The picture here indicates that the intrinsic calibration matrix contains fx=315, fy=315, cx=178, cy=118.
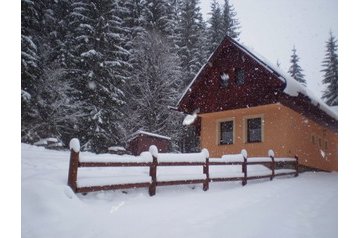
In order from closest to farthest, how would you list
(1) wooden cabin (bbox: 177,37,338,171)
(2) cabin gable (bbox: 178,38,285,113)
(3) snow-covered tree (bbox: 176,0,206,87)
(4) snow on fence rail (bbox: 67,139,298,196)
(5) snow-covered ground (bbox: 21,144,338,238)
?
1. (5) snow-covered ground (bbox: 21,144,338,238)
2. (4) snow on fence rail (bbox: 67,139,298,196)
3. (3) snow-covered tree (bbox: 176,0,206,87)
4. (1) wooden cabin (bbox: 177,37,338,171)
5. (2) cabin gable (bbox: 178,38,285,113)

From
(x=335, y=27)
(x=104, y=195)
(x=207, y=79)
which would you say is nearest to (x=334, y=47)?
(x=335, y=27)

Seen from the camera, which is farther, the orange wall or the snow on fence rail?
the orange wall

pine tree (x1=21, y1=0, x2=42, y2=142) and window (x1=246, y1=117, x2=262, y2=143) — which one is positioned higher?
pine tree (x1=21, y1=0, x2=42, y2=142)

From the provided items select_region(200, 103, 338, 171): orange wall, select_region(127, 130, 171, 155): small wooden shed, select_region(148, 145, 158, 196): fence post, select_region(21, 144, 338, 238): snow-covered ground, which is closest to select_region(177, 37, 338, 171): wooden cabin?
select_region(200, 103, 338, 171): orange wall

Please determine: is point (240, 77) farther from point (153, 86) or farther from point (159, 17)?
point (153, 86)

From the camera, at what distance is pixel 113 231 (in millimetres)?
3570

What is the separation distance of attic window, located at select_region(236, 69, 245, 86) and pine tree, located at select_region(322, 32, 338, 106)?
6495 millimetres

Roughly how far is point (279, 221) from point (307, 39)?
8.83 feet

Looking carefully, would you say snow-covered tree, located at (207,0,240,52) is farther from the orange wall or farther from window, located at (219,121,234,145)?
window, located at (219,121,234,145)

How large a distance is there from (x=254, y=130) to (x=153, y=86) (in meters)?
5.13

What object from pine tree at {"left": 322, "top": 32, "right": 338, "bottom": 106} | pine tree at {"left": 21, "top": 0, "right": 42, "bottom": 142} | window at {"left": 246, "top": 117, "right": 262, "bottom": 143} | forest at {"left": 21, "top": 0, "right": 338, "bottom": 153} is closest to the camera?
pine tree at {"left": 322, "top": 32, "right": 338, "bottom": 106}

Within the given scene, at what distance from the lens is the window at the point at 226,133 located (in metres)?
11.7

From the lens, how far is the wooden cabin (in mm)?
9789
